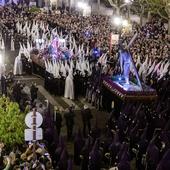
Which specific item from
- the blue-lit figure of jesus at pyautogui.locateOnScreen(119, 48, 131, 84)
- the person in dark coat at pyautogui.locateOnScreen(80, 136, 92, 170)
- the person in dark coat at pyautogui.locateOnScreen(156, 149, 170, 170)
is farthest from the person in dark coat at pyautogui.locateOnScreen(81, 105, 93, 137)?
the person in dark coat at pyautogui.locateOnScreen(156, 149, 170, 170)

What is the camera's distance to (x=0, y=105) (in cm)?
1817

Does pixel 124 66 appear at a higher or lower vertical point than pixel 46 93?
higher

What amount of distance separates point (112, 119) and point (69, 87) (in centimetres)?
716

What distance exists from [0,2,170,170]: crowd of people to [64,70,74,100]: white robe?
0.23ft

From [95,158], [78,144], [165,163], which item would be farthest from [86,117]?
[165,163]

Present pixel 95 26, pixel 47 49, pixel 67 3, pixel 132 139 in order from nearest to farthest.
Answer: pixel 132 139
pixel 47 49
pixel 95 26
pixel 67 3

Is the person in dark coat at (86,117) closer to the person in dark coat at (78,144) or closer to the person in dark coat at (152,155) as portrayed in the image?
the person in dark coat at (78,144)

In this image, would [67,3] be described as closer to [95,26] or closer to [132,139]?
[95,26]

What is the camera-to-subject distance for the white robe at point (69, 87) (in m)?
26.4

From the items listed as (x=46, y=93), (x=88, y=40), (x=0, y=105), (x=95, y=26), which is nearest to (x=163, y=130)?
(x=0, y=105)

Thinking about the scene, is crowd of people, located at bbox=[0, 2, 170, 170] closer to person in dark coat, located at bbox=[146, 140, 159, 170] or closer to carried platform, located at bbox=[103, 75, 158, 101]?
person in dark coat, located at bbox=[146, 140, 159, 170]

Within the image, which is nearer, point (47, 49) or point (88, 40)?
point (47, 49)

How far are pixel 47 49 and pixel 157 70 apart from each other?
26.1ft

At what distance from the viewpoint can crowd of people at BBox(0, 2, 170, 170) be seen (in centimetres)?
1574
